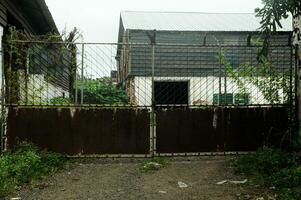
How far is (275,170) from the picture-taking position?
8.01 m

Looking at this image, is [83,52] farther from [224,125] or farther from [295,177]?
[295,177]

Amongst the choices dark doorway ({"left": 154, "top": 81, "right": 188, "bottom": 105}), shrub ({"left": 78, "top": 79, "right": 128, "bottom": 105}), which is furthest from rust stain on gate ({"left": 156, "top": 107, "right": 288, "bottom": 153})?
dark doorway ({"left": 154, "top": 81, "right": 188, "bottom": 105})

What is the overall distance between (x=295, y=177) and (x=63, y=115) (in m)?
4.91

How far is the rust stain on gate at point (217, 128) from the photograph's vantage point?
9.77 meters

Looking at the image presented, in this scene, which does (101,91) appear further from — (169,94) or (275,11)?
(169,94)

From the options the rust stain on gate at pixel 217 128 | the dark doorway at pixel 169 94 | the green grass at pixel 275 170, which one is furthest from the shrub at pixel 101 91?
the dark doorway at pixel 169 94

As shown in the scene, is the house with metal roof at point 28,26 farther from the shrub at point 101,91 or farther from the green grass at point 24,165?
the green grass at point 24,165

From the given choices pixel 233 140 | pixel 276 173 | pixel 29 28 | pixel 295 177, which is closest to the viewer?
pixel 295 177

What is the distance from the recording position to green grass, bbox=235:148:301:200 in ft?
22.1

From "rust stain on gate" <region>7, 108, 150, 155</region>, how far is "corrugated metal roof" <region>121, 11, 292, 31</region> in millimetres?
17759

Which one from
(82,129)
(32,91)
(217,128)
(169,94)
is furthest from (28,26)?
(169,94)

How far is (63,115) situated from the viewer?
9508 millimetres

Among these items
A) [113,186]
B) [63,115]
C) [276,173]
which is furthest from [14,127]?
[276,173]

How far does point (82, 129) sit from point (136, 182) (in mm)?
2337
